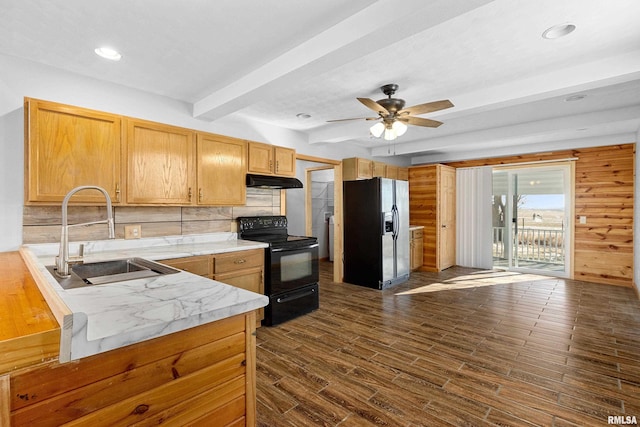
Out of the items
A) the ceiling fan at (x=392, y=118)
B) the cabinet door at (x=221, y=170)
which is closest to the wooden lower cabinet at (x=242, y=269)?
the cabinet door at (x=221, y=170)

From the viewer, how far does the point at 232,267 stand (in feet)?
10.0

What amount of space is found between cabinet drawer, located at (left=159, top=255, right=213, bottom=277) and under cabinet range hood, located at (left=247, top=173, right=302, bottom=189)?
107cm

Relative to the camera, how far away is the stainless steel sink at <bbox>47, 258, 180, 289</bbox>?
1640mm

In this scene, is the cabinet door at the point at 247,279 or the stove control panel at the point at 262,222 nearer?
the cabinet door at the point at 247,279

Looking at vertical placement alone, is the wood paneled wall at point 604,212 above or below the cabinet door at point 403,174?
below

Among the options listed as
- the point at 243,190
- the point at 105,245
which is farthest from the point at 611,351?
the point at 105,245

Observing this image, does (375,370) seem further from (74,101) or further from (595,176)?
(595,176)

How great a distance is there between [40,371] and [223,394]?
0.59m

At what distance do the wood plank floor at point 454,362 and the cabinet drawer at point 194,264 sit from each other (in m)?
0.90

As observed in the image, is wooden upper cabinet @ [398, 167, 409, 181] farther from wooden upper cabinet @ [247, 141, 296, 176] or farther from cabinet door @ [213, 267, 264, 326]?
cabinet door @ [213, 267, 264, 326]

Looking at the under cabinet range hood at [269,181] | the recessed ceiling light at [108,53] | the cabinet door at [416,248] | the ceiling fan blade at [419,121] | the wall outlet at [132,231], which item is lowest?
the cabinet door at [416,248]

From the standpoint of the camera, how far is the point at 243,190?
3533 millimetres

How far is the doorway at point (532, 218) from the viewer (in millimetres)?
5570

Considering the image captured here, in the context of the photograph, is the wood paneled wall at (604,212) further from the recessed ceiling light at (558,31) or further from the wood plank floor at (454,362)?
the recessed ceiling light at (558,31)
